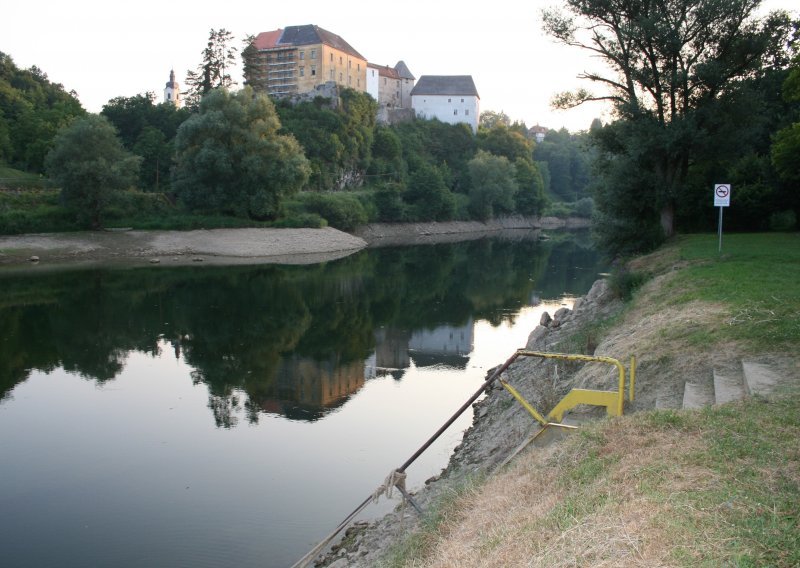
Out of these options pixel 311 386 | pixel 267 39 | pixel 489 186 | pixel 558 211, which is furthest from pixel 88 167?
pixel 558 211

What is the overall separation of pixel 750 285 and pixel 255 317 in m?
19.4

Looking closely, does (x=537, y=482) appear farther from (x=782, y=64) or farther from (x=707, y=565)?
(x=782, y=64)

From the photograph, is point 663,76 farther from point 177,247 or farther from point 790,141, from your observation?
point 177,247

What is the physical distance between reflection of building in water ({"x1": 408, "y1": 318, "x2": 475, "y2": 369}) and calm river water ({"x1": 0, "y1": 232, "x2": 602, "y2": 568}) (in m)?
0.10

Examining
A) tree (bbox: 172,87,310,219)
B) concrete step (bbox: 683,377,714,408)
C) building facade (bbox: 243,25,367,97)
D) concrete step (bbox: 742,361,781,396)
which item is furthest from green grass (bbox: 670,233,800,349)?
building facade (bbox: 243,25,367,97)

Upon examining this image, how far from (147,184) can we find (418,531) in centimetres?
6504

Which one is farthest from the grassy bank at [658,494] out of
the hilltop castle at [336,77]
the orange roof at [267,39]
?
the orange roof at [267,39]

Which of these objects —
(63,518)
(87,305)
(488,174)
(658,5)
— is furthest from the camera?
(488,174)

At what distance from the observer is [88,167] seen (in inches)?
1918

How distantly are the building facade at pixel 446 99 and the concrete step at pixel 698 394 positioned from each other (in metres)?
112

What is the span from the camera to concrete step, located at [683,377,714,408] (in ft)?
26.0

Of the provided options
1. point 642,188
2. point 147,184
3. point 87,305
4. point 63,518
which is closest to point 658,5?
point 642,188

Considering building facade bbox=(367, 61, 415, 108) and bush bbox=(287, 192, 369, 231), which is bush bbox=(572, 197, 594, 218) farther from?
bush bbox=(287, 192, 369, 231)

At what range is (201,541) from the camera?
9969 millimetres
